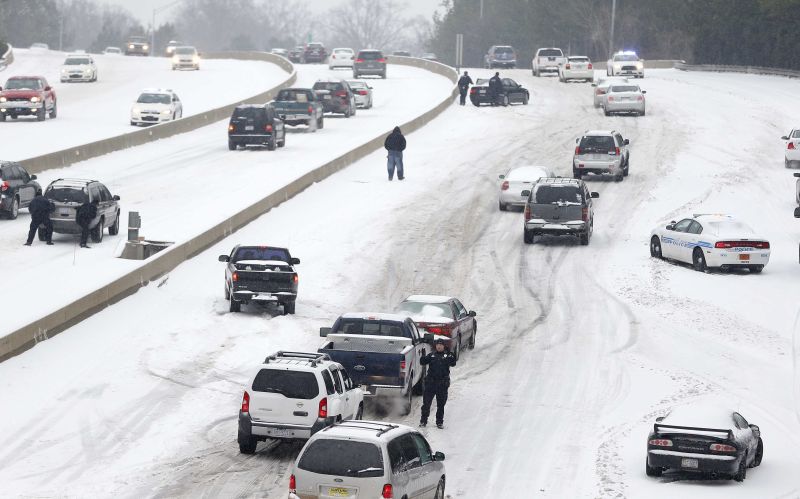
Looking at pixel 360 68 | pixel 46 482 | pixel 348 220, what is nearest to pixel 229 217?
pixel 348 220

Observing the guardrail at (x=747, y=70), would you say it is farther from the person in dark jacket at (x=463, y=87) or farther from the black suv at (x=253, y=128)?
the black suv at (x=253, y=128)

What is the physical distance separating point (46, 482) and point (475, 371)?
981 centimetres

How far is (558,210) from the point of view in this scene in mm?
38156

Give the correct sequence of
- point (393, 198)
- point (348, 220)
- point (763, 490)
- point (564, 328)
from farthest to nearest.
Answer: point (393, 198) → point (348, 220) → point (564, 328) → point (763, 490)

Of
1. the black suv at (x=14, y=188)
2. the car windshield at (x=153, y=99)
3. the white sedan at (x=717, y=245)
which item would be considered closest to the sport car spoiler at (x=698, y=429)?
the white sedan at (x=717, y=245)

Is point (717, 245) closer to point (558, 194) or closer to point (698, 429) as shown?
point (558, 194)

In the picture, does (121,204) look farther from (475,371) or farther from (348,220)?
(475,371)

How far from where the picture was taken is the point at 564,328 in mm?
29766

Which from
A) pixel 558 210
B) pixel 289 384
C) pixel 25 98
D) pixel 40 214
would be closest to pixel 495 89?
pixel 25 98

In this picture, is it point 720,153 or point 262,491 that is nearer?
point 262,491

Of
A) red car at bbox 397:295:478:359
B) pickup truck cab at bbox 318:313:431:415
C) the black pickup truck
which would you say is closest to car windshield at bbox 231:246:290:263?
the black pickup truck

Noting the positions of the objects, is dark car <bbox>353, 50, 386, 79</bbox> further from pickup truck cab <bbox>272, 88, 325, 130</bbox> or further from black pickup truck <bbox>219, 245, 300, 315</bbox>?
black pickup truck <bbox>219, 245, 300, 315</bbox>

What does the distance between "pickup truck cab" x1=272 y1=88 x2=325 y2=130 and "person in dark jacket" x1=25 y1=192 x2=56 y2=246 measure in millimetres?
24944

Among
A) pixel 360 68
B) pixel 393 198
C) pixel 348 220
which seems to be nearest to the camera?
pixel 348 220
